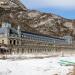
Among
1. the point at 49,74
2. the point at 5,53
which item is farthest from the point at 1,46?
the point at 49,74

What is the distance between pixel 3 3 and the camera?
18688 cm

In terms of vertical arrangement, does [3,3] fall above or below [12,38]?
above

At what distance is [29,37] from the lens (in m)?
112

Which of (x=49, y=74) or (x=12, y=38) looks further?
(x=12, y=38)

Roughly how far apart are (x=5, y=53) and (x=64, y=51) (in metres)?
45.0

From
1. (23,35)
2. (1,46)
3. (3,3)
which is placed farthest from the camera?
(3,3)

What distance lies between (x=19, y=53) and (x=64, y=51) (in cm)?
3854

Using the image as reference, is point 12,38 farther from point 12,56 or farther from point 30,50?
point 12,56

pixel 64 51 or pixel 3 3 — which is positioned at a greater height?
pixel 3 3

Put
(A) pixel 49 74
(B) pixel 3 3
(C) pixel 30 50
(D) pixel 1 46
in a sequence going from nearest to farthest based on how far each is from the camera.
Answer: (A) pixel 49 74, (D) pixel 1 46, (C) pixel 30 50, (B) pixel 3 3

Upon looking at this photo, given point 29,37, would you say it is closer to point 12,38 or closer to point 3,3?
point 12,38

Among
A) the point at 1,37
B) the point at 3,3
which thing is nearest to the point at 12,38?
the point at 1,37

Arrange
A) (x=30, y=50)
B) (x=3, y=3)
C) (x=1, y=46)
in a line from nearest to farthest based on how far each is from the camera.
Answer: (x=1, y=46), (x=30, y=50), (x=3, y=3)

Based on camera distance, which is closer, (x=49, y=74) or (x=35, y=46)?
(x=49, y=74)
